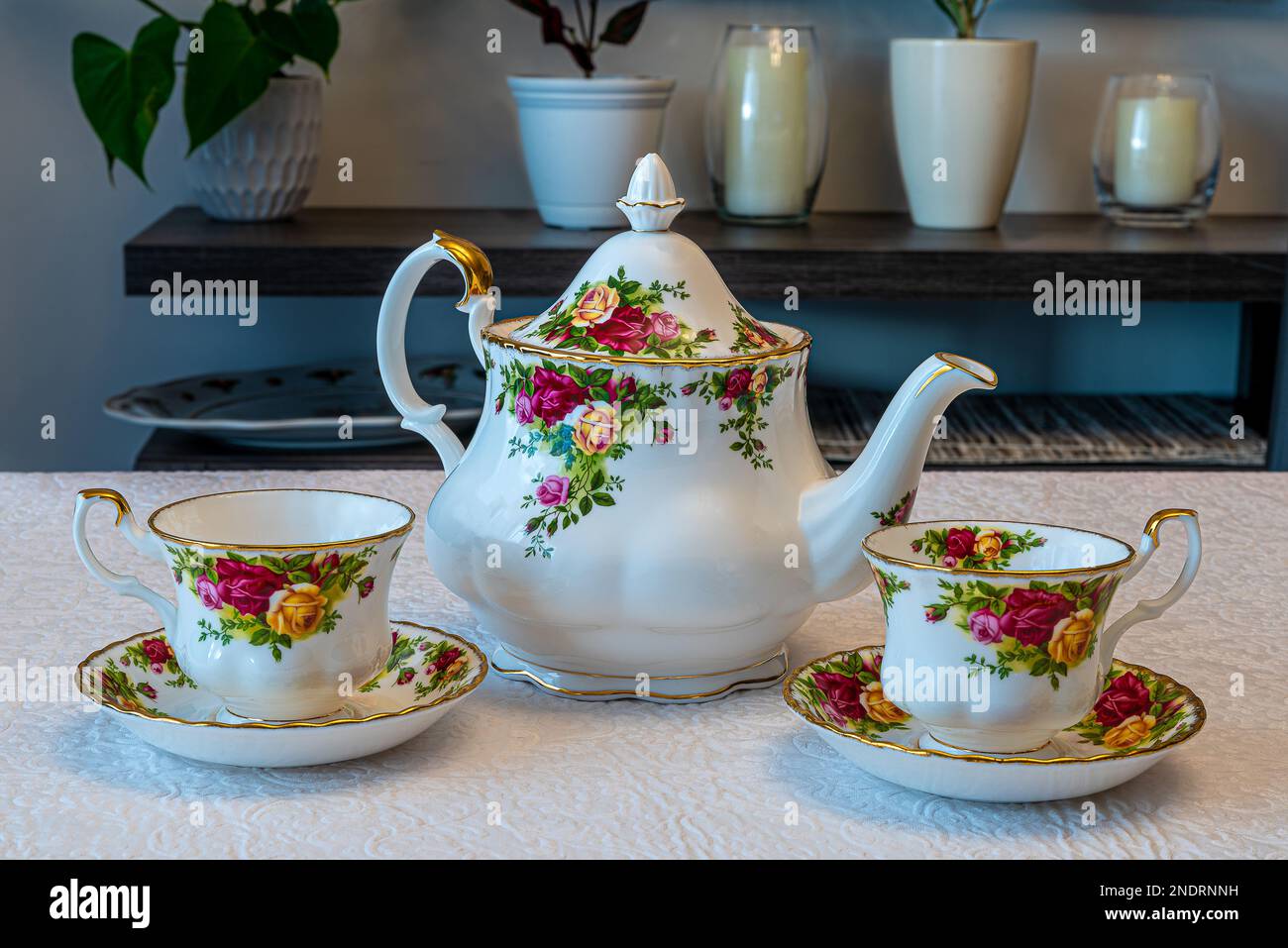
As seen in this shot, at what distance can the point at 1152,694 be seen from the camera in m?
0.66

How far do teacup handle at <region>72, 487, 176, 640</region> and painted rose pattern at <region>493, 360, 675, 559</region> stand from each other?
0.16 m

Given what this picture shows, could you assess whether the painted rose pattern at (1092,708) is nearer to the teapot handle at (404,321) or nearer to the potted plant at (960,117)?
the teapot handle at (404,321)

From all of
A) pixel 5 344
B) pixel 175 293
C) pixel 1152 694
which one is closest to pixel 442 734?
pixel 1152 694

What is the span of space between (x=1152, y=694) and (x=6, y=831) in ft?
1.58

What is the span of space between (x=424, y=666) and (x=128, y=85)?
138 cm

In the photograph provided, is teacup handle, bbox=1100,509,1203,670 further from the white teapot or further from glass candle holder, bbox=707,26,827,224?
glass candle holder, bbox=707,26,827,224

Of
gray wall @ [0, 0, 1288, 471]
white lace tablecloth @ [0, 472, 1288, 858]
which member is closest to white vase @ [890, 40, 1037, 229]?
gray wall @ [0, 0, 1288, 471]

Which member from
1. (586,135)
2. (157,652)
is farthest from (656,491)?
(586,135)

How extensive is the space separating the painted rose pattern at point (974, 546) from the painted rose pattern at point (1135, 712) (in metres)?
0.07

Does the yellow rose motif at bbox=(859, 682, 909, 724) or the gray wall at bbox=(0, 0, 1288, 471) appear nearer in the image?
the yellow rose motif at bbox=(859, 682, 909, 724)

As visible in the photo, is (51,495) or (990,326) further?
(990,326)

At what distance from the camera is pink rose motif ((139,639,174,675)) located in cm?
68

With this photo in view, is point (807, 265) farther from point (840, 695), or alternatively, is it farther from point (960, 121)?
point (840, 695)
